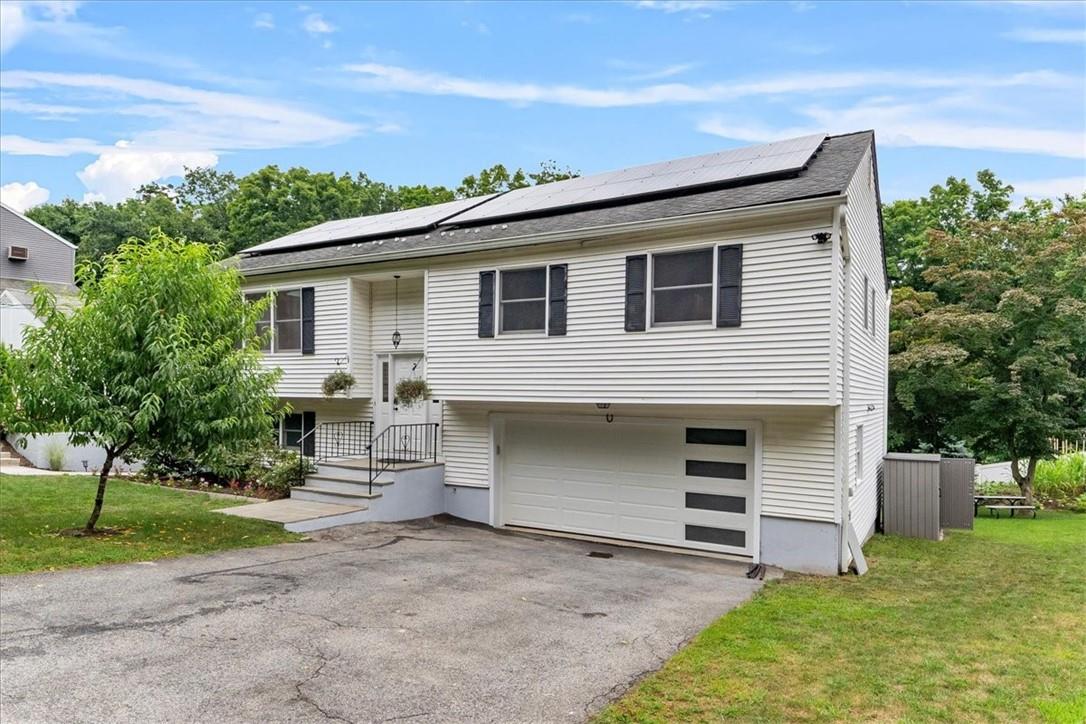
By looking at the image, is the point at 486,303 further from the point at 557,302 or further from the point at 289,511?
the point at 289,511

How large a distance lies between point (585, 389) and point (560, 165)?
24454 millimetres

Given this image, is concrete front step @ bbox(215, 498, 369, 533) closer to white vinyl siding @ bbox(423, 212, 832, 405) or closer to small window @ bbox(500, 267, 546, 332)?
white vinyl siding @ bbox(423, 212, 832, 405)

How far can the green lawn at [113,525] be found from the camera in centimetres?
791

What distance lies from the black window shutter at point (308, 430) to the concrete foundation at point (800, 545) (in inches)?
365

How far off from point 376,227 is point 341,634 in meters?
11.1

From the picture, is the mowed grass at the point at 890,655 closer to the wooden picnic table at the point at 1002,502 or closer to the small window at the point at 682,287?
the small window at the point at 682,287

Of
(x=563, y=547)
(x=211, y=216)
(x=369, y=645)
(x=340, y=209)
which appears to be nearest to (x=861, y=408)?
(x=563, y=547)

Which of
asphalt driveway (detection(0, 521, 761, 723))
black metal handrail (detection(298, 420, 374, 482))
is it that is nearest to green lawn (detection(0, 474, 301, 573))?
asphalt driveway (detection(0, 521, 761, 723))

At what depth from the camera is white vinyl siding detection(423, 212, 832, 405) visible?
336 inches

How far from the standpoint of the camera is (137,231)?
39594 mm

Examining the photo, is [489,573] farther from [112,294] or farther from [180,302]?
[112,294]

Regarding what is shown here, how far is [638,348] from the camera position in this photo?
9.72 metres

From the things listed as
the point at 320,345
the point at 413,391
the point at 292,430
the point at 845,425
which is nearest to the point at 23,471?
the point at 292,430

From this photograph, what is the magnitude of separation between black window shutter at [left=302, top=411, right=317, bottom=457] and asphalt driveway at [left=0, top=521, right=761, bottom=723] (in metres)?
5.45
